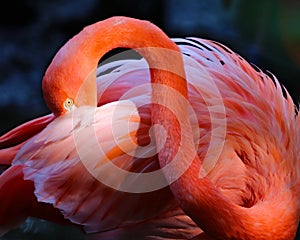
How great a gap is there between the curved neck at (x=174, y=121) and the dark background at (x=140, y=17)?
1.67 metres

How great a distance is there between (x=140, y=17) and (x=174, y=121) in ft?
6.02

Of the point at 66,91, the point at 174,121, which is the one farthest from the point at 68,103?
the point at 174,121

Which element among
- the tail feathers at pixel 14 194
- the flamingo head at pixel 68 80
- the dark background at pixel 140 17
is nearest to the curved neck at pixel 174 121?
the flamingo head at pixel 68 80

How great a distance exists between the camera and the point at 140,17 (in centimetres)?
339

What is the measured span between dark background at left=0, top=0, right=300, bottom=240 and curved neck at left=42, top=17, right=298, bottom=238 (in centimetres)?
167

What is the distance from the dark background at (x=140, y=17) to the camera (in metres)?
3.29

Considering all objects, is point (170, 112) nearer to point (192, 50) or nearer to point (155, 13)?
point (192, 50)

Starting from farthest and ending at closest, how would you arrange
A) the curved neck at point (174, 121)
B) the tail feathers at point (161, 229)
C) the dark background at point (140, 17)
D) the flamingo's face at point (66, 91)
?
the dark background at point (140, 17) < the tail feathers at point (161, 229) < the curved neck at point (174, 121) < the flamingo's face at point (66, 91)

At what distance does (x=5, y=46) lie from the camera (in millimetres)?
3467

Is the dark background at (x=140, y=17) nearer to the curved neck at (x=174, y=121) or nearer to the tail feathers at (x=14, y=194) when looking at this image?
the tail feathers at (x=14, y=194)

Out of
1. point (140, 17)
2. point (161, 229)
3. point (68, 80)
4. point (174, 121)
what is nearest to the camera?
point (68, 80)

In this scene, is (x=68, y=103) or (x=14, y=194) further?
(x=14, y=194)

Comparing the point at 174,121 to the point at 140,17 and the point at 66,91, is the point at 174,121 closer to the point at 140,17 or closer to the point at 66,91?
the point at 66,91

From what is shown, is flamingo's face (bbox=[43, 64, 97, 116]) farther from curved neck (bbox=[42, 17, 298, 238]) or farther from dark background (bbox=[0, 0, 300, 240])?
dark background (bbox=[0, 0, 300, 240])
